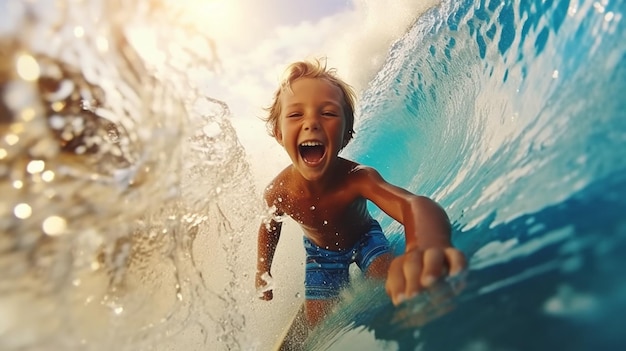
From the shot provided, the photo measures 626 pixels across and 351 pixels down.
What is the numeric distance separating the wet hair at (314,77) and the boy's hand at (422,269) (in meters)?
1.15

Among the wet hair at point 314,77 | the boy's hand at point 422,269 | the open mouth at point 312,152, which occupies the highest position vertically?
the wet hair at point 314,77

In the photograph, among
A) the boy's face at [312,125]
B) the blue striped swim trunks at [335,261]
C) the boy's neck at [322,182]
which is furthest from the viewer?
the blue striped swim trunks at [335,261]

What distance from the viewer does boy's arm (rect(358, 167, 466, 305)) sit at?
3.45 feet

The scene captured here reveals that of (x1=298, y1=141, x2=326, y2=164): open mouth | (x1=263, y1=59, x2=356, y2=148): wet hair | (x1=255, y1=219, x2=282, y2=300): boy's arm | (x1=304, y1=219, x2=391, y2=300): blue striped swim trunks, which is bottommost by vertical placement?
(x1=304, y1=219, x2=391, y2=300): blue striped swim trunks

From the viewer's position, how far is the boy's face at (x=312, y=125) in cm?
198

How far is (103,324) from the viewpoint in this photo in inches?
57.1

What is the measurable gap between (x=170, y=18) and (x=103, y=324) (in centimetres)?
113

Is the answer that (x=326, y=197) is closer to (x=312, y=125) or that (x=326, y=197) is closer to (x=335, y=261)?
(x=312, y=125)

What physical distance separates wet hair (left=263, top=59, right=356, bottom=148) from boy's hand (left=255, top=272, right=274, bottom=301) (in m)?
0.88

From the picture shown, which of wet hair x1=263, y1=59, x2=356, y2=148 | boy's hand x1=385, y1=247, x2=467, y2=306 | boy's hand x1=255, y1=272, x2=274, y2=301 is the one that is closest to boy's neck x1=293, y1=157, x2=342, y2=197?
wet hair x1=263, y1=59, x2=356, y2=148

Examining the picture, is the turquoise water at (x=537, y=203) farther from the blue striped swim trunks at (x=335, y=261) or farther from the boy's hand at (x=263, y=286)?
the boy's hand at (x=263, y=286)

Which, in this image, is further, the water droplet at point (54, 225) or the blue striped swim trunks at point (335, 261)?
the blue striped swim trunks at point (335, 261)

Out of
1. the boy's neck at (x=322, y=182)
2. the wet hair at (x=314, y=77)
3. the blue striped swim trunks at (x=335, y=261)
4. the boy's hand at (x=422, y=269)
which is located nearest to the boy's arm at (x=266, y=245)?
the blue striped swim trunks at (x=335, y=261)

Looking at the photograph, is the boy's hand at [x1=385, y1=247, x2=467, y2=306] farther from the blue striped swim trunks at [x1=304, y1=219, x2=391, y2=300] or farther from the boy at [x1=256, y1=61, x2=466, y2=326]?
the blue striped swim trunks at [x1=304, y1=219, x2=391, y2=300]
